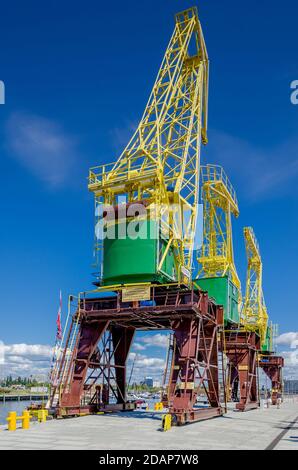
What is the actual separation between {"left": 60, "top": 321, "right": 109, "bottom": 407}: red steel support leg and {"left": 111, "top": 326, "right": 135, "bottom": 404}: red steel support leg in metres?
5.36

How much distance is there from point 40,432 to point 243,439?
10348 mm

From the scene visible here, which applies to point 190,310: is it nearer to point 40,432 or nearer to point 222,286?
point 40,432

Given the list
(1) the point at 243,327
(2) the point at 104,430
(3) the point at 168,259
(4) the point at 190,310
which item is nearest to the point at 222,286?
(1) the point at 243,327

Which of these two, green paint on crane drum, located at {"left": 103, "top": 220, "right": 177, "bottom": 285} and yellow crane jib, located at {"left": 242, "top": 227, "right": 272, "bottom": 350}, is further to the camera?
yellow crane jib, located at {"left": 242, "top": 227, "right": 272, "bottom": 350}

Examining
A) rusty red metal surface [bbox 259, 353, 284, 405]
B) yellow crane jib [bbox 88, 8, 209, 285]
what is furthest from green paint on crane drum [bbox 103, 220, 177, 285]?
rusty red metal surface [bbox 259, 353, 284, 405]

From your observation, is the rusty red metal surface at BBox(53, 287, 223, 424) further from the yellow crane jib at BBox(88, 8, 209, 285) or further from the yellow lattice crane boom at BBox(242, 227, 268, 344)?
the yellow lattice crane boom at BBox(242, 227, 268, 344)

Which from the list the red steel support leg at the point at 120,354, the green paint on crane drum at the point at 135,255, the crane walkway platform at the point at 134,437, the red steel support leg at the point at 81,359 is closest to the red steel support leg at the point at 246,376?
the red steel support leg at the point at 120,354

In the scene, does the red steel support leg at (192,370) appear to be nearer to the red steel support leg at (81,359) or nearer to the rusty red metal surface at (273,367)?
the red steel support leg at (81,359)

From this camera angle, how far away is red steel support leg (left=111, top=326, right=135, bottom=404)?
42375 mm

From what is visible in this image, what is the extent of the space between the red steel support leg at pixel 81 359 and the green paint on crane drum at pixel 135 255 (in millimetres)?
3734

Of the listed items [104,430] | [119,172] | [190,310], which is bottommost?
[104,430]

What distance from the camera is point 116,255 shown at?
121 ft

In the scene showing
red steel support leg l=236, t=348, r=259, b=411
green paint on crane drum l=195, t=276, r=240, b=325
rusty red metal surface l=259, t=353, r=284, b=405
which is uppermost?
green paint on crane drum l=195, t=276, r=240, b=325

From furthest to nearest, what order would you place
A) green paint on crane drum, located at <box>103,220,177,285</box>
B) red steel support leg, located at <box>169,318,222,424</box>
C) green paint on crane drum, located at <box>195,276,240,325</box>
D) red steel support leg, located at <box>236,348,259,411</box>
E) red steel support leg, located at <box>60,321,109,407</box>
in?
red steel support leg, located at <box>236,348,259,411</box> → green paint on crane drum, located at <box>195,276,240,325</box> → green paint on crane drum, located at <box>103,220,177,285</box> → red steel support leg, located at <box>60,321,109,407</box> → red steel support leg, located at <box>169,318,222,424</box>
